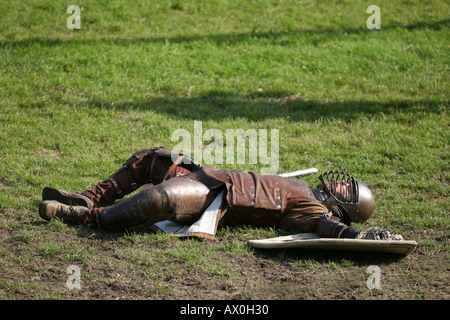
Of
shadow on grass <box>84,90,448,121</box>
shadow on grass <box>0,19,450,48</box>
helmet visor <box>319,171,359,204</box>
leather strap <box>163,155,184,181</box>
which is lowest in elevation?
helmet visor <box>319,171,359,204</box>

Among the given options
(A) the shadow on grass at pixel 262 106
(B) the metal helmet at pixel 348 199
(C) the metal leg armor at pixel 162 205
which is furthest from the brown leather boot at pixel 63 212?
(A) the shadow on grass at pixel 262 106

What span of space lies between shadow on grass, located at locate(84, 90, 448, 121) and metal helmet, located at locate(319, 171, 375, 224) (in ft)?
9.85

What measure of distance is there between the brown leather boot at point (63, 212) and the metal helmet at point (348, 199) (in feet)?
7.14

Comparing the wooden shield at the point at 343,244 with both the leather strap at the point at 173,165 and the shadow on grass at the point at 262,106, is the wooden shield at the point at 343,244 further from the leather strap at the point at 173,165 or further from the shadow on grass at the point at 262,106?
the shadow on grass at the point at 262,106

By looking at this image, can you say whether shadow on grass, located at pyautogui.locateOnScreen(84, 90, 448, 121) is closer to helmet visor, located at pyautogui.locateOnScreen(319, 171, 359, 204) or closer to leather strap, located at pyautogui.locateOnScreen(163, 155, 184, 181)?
leather strap, located at pyautogui.locateOnScreen(163, 155, 184, 181)

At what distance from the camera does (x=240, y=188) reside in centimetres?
457

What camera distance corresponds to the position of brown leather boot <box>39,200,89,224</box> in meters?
4.61

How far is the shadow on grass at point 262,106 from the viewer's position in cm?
768

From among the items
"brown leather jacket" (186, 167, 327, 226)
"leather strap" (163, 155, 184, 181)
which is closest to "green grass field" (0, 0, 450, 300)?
"brown leather jacket" (186, 167, 327, 226)

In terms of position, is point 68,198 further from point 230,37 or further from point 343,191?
point 230,37

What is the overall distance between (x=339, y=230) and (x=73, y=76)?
5.23 m

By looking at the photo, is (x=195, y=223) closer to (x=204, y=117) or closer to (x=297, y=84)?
(x=204, y=117)

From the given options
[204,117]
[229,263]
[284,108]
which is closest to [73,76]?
[204,117]

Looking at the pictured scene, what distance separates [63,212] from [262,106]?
13.7 feet
